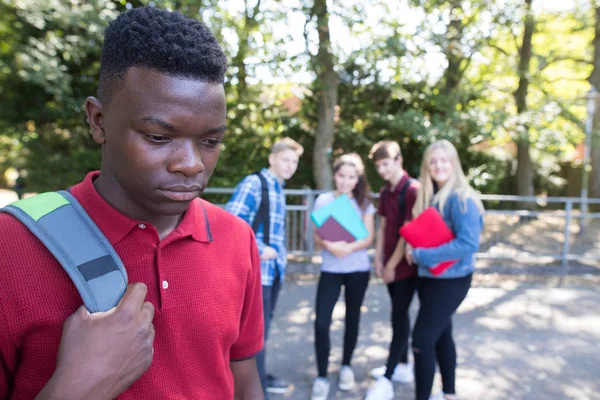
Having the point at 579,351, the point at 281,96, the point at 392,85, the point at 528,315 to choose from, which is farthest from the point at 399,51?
the point at 579,351

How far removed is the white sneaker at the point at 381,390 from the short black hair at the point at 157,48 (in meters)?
3.21

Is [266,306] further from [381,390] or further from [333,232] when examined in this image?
[381,390]

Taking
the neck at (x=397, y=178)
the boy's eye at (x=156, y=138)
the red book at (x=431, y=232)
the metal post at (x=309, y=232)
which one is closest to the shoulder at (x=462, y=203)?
the red book at (x=431, y=232)

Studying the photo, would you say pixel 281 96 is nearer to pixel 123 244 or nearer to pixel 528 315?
pixel 528 315

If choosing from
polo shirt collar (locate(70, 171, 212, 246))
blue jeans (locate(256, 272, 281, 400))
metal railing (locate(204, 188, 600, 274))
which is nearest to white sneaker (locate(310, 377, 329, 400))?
blue jeans (locate(256, 272, 281, 400))

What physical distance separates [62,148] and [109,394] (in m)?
10.9

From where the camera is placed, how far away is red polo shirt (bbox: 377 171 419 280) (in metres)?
3.71

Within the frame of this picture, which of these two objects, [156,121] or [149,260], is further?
[149,260]

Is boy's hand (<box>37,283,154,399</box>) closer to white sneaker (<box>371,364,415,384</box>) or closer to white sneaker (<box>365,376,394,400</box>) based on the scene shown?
white sneaker (<box>365,376,394,400</box>)

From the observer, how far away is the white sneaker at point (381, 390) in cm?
356

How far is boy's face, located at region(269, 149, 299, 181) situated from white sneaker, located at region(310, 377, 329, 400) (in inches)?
69.7

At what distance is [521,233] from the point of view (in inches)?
329

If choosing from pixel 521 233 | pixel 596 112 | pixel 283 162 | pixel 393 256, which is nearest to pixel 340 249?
pixel 393 256

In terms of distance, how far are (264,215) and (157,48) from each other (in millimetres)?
2318
